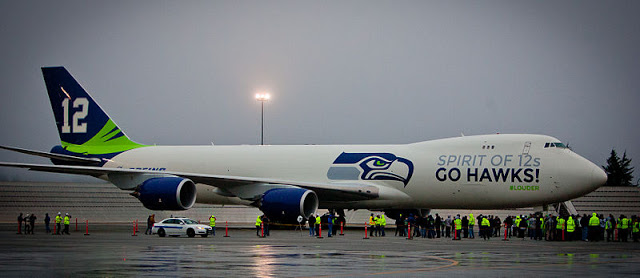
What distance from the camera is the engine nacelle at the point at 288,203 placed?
37.5m

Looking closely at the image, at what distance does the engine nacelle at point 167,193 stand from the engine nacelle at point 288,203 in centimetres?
342

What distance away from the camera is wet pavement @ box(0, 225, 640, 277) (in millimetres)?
16891

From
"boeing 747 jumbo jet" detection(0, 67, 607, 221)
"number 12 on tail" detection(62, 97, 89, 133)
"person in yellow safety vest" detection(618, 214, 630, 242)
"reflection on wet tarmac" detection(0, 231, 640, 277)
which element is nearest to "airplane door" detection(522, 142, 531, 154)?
"boeing 747 jumbo jet" detection(0, 67, 607, 221)

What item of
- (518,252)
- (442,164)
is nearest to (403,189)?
(442,164)

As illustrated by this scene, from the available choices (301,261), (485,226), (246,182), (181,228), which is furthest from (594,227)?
(301,261)

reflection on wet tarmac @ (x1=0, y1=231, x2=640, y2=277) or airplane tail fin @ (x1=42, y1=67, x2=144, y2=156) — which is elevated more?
airplane tail fin @ (x1=42, y1=67, x2=144, y2=156)

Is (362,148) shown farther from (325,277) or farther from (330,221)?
(325,277)

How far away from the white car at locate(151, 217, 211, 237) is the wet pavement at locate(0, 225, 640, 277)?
7548 millimetres

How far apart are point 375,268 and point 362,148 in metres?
24.0

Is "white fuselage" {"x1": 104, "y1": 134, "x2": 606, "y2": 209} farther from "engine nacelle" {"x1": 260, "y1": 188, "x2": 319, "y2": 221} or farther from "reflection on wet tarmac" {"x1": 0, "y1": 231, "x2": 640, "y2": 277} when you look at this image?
"reflection on wet tarmac" {"x1": 0, "y1": 231, "x2": 640, "y2": 277}

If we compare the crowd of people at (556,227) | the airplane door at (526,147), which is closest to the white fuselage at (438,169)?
the airplane door at (526,147)

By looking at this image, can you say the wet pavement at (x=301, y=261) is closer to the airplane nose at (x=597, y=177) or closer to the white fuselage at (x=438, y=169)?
the airplane nose at (x=597, y=177)

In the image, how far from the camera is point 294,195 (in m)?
37.9

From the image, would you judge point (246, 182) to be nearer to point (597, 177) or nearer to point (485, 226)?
point (485, 226)
